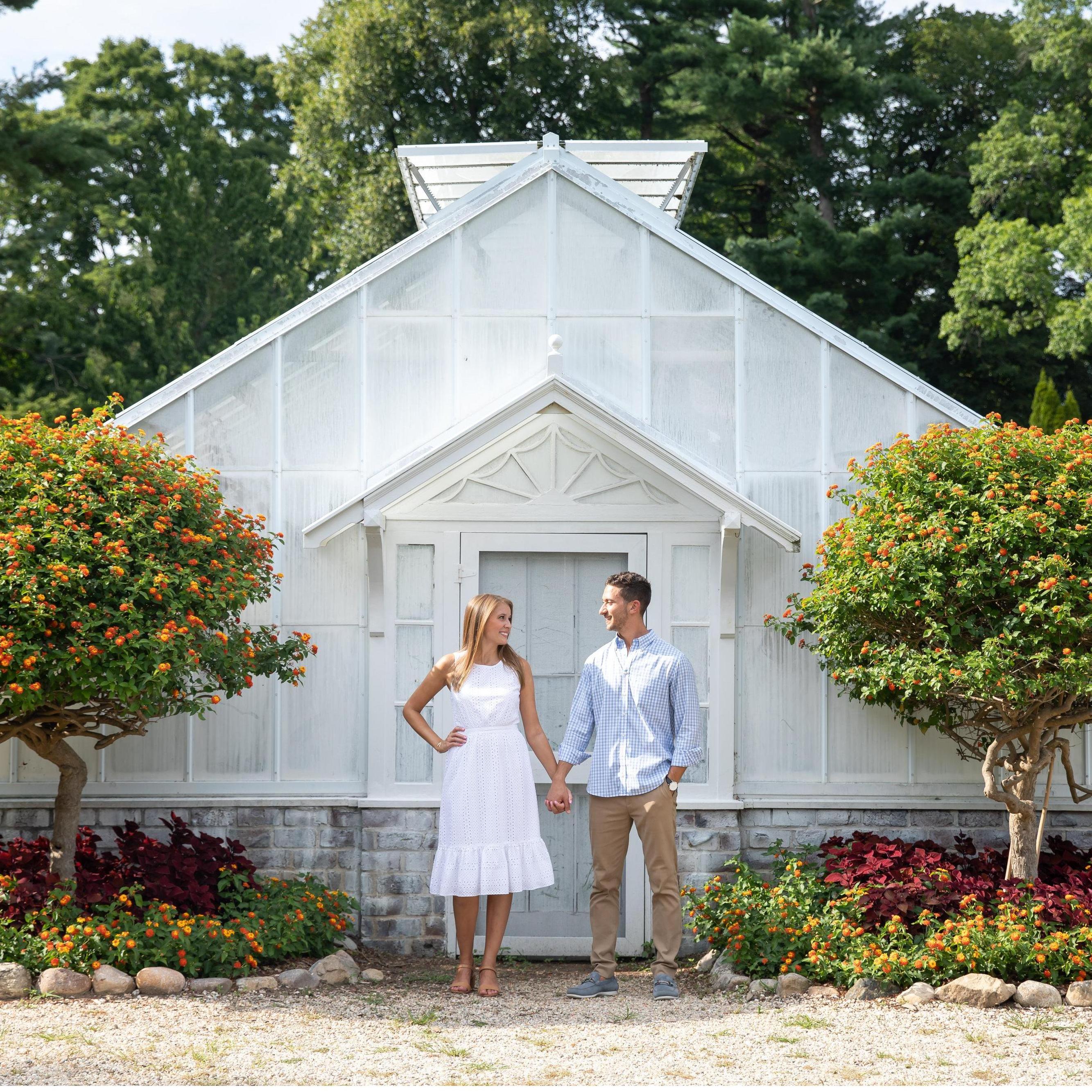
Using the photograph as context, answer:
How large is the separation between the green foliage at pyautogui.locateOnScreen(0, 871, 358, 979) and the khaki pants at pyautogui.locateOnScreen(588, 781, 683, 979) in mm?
1588

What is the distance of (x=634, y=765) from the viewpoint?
19.4 feet

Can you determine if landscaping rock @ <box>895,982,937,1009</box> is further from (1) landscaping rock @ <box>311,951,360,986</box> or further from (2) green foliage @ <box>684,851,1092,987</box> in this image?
(1) landscaping rock @ <box>311,951,360,986</box>

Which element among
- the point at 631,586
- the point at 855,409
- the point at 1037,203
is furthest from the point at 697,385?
the point at 1037,203

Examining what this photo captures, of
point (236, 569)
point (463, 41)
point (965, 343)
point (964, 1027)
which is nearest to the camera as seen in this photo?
point (964, 1027)

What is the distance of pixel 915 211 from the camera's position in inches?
749

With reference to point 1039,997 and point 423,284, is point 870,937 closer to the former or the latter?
point 1039,997

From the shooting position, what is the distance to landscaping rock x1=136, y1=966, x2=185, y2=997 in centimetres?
580

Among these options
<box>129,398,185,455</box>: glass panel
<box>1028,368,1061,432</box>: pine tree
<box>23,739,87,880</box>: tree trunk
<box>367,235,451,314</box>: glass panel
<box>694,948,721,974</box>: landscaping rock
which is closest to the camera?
<box>23,739,87,880</box>: tree trunk

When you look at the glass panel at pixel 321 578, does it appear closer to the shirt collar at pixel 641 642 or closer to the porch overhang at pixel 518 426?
the porch overhang at pixel 518 426

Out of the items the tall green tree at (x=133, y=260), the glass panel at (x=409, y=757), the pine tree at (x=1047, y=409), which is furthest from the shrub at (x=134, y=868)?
the tall green tree at (x=133, y=260)

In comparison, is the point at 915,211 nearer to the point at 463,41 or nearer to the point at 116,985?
the point at 463,41

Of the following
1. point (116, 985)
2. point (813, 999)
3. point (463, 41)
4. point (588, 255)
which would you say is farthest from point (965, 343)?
point (116, 985)

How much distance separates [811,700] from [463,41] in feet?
55.4

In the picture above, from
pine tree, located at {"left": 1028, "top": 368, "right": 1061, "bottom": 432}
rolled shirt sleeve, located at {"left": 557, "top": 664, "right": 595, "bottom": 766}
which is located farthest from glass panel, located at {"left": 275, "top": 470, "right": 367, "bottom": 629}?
pine tree, located at {"left": 1028, "top": 368, "right": 1061, "bottom": 432}
